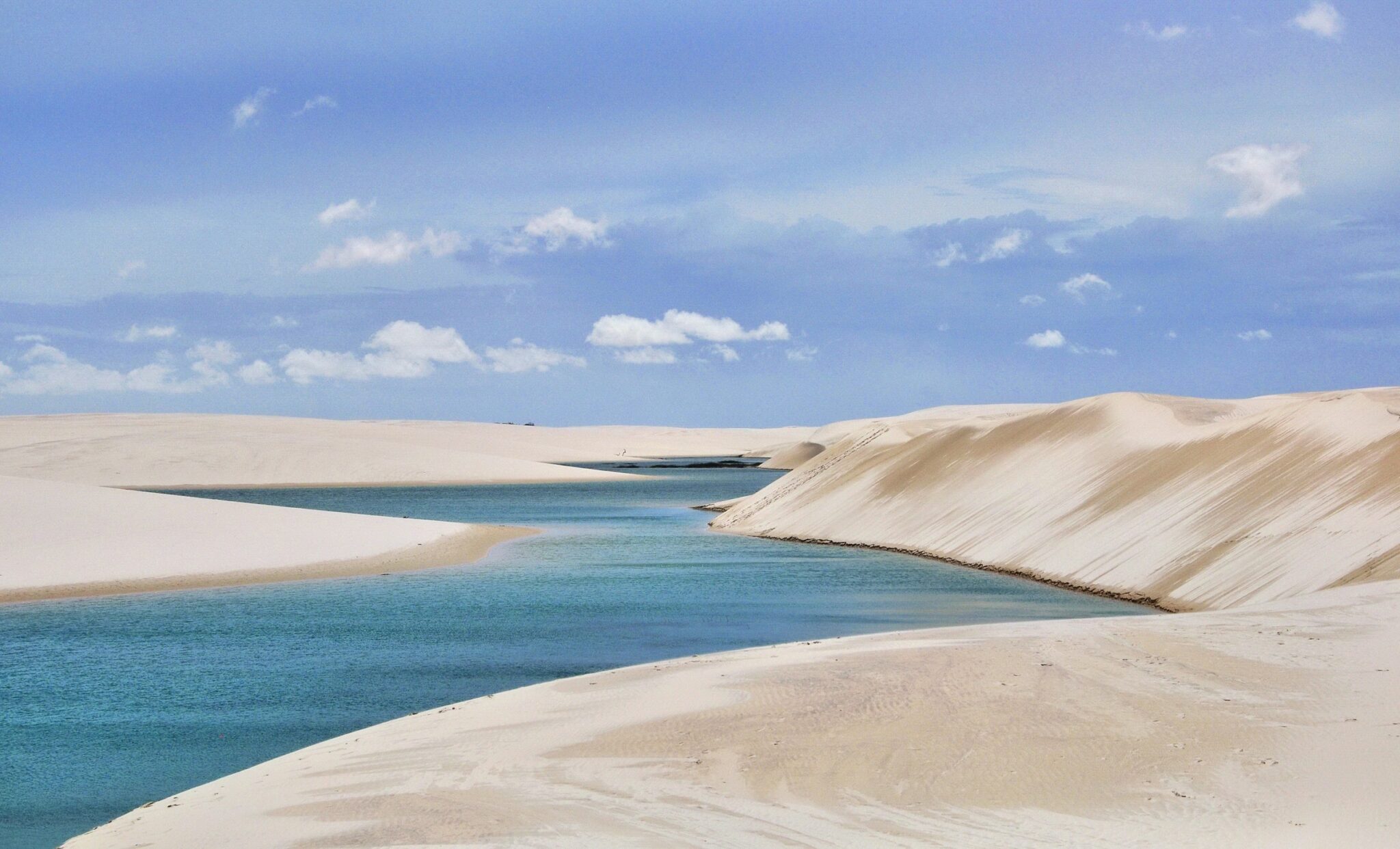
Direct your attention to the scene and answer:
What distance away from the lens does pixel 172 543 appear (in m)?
31.2

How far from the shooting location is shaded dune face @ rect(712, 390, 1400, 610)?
22.7 m

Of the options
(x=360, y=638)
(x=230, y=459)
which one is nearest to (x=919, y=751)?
(x=360, y=638)

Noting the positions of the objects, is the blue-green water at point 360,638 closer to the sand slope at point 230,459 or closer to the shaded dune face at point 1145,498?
the shaded dune face at point 1145,498

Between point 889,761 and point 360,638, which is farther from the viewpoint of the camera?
point 360,638

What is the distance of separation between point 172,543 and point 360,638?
42.9 ft

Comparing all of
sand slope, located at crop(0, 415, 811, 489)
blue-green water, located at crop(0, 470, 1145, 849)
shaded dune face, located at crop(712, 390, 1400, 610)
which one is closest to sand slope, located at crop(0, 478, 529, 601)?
blue-green water, located at crop(0, 470, 1145, 849)

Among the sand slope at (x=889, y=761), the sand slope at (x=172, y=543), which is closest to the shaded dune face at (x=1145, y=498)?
the sand slope at (x=889, y=761)

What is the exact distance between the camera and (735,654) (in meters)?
16.4

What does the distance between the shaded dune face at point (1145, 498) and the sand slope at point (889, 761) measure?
8.78 meters

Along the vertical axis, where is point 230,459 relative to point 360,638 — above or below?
above

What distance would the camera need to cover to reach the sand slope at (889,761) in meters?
8.57

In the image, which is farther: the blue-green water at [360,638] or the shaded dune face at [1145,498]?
Answer: the shaded dune face at [1145,498]

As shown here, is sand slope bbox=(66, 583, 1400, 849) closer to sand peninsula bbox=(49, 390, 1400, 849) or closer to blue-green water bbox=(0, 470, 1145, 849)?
sand peninsula bbox=(49, 390, 1400, 849)

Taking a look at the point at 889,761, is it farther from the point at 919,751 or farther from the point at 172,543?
the point at 172,543
